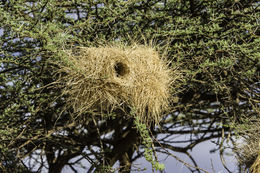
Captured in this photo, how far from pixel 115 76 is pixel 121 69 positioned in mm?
120

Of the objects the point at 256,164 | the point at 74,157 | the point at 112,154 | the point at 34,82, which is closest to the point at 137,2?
the point at 34,82

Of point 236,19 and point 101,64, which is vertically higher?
point 236,19

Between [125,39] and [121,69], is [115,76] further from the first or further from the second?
[125,39]

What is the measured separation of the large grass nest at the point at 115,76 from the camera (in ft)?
6.40

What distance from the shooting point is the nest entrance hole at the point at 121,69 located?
2.05 m

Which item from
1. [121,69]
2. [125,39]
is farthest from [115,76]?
[125,39]

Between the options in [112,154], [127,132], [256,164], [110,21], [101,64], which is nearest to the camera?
[101,64]

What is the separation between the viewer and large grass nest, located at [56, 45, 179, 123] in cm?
195

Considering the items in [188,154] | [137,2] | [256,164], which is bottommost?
[256,164]

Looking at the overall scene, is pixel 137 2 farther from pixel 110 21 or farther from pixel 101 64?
pixel 101 64

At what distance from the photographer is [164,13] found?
2289 mm

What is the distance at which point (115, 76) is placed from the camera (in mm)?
1980

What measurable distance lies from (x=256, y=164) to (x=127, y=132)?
1560mm

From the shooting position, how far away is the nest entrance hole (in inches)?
80.6
